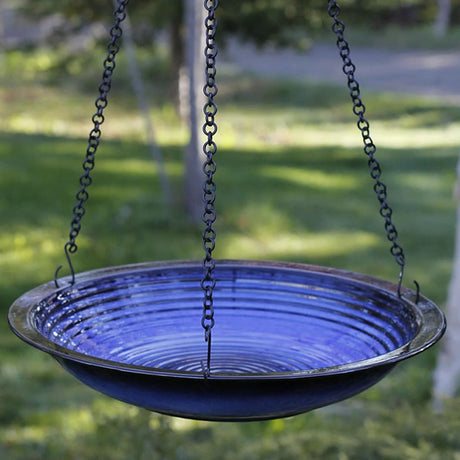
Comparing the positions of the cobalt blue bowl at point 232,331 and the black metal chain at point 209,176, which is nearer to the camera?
the cobalt blue bowl at point 232,331

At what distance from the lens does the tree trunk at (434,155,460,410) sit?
451cm

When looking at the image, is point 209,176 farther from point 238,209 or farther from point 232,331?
point 238,209

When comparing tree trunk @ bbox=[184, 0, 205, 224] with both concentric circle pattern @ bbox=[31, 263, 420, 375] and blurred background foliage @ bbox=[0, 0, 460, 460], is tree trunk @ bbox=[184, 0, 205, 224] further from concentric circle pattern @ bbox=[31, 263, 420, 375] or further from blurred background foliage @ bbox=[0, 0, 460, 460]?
concentric circle pattern @ bbox=[31, 263, 420, 375]

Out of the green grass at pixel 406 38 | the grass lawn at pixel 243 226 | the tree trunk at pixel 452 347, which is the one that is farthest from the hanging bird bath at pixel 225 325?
the green grass at pixel 406 38

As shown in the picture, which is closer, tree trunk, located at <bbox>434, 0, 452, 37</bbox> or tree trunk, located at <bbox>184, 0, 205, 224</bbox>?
tree trunk, located at <bbox>184, 0, 205, 224</bbox>

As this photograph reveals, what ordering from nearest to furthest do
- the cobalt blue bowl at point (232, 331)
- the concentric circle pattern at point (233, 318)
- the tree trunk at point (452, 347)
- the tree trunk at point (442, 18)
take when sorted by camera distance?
the cobalt blue bowl at point (232, 331)
the concentric circle pattern at point (233, 318)
the tree trunk at point (452, 347)
the tree trunk at point (442, 18)

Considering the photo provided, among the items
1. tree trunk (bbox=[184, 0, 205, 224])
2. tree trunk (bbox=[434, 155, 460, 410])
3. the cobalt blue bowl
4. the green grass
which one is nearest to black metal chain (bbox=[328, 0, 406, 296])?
the cobalt blue bowl

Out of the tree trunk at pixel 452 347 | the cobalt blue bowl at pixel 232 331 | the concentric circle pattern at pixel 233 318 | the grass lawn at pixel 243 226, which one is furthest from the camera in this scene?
the tree trunk at pixel 452 347

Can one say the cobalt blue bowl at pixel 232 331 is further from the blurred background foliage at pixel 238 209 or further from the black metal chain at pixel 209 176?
the blurred background foliage at pixel 238 209

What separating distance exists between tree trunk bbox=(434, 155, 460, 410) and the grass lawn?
0.83ft

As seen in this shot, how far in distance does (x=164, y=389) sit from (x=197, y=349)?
530 millimetres

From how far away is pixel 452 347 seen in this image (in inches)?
180

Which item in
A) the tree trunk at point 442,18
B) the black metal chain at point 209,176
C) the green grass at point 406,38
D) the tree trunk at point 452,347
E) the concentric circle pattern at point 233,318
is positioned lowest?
the tree trunk at point 452,347

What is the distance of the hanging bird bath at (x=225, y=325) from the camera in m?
1.54
